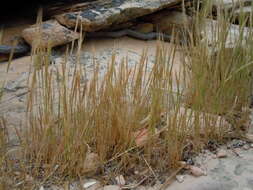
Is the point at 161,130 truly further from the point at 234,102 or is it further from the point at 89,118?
the point at 234,102

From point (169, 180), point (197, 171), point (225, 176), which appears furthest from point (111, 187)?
point (225, 176)

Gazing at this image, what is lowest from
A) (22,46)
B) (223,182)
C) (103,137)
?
(223,182)

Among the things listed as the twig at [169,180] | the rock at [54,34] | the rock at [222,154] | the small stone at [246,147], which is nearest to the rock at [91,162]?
the twig at [169,180]

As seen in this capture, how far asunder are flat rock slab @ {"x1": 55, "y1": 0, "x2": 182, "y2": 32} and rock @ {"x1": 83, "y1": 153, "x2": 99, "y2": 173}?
4.81 ft

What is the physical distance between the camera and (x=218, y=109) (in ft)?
6.38

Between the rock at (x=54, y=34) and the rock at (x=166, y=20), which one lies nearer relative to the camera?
the rock at (x=54, y=34)

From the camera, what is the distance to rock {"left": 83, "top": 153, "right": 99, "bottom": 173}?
5.55 ft

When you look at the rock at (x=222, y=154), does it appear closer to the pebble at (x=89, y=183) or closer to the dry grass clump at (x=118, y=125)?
the dry grass clump at (x=118, y=125)

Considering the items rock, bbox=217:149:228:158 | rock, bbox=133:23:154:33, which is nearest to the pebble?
rock, bbox=217:149:228:158

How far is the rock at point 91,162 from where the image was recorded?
1.69m

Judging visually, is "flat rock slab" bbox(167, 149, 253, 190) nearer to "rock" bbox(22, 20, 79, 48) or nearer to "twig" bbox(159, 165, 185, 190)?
"twig" bbox(159, 165, 185, 190)

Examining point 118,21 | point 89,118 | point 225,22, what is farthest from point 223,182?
point 118,21

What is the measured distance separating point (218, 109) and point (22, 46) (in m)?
1.71

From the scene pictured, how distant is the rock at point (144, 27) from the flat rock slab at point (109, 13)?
0.58 feet
